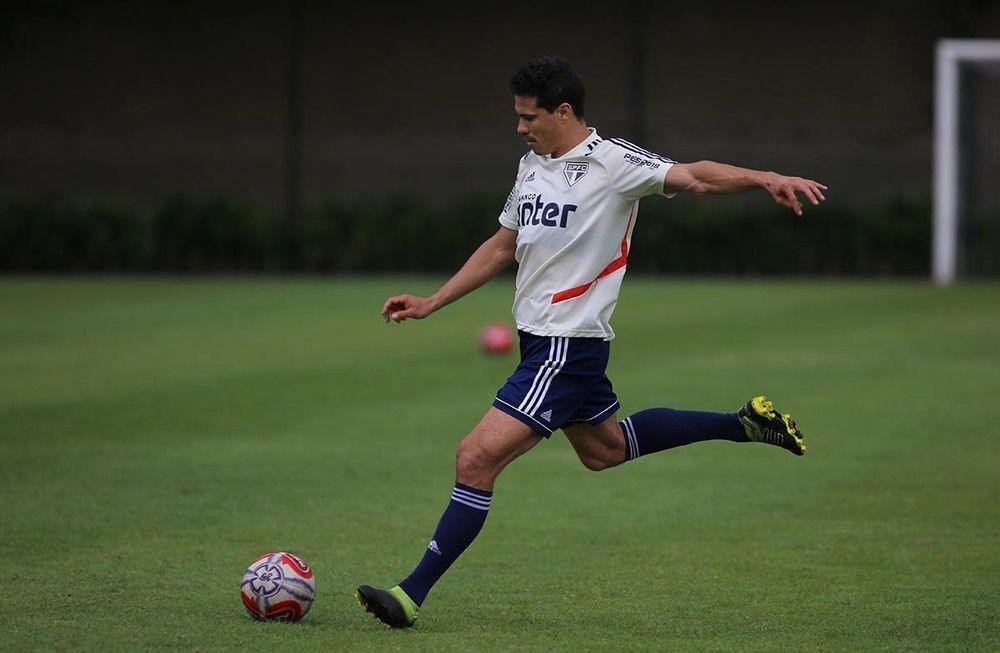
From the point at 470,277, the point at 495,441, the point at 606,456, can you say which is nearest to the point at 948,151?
the point at 606,456

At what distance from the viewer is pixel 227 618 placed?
20.2 feet

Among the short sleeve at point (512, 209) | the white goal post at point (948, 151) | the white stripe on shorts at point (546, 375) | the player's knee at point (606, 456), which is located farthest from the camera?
the white goal post at point (948, 151)

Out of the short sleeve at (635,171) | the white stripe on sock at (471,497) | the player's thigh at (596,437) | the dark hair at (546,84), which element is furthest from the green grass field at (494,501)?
the dark hair at (546,84)

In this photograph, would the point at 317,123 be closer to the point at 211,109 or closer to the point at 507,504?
the point at 211,109

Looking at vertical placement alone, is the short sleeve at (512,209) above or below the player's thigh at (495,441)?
above

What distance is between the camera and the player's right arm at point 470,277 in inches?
262

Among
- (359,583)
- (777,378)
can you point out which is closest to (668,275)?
(777,378)

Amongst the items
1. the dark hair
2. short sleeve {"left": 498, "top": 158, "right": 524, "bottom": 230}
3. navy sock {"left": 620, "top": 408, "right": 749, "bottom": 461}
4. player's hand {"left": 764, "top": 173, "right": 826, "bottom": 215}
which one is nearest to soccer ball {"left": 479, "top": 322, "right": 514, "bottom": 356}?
navy sock {"left": 620, "top": 408, "right": 749, "bottom": 461}

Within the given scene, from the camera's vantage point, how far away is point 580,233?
6.23m

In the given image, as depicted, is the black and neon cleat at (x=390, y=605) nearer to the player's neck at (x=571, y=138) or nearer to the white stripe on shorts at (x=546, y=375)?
the white stripe on shorts at (x=546, y=375)

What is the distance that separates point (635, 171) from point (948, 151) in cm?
2040

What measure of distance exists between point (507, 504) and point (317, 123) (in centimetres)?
2294

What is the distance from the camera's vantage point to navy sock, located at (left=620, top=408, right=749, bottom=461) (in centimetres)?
687

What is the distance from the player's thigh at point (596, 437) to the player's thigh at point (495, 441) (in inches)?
20.3
